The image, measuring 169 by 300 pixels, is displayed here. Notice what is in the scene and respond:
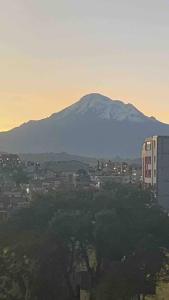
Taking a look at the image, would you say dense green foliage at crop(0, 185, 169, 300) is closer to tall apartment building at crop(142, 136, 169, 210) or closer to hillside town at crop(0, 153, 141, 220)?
hillside town at crop(0, 153, 141, 220)

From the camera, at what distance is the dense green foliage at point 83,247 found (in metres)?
25.9

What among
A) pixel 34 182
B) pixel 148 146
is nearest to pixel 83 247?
pixel 148 146

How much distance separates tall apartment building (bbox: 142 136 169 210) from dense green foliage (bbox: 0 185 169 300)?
23.4 metres

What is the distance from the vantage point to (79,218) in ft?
117

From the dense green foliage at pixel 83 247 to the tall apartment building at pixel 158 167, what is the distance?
2340cm

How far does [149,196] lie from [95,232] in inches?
564

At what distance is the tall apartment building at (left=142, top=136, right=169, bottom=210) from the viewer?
70188mm

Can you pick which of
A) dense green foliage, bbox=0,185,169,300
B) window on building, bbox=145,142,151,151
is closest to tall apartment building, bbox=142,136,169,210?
window on building, bbox=145,142,151,151

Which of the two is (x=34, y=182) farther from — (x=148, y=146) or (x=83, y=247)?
(x=83, y=247)

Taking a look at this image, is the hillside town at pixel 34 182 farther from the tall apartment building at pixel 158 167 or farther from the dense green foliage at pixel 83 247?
the dense green foliage at pixel 83 247

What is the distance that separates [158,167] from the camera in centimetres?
7269

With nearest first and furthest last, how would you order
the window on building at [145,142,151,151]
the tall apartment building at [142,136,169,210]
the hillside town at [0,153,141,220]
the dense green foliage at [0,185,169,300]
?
the dense green foliage at [0,185,169,300] → the hillside town at [0,153,141,220] → the tall apartment building at [142,136,169,210] → the window on building at [145,142,151,151]

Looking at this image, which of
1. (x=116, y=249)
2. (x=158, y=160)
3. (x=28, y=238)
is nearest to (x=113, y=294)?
(x=28, y=238)

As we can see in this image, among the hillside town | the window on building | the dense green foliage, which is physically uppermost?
the window on building
